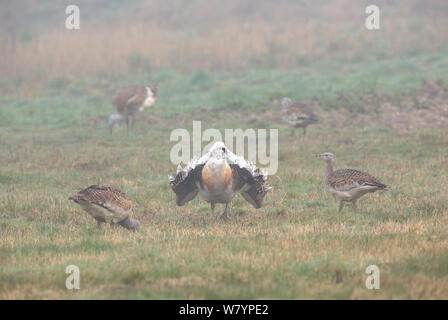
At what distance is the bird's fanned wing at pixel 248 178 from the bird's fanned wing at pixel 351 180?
0.91 meters

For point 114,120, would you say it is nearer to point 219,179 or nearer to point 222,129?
point 222,129

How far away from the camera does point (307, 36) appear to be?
990 inches

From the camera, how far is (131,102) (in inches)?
703

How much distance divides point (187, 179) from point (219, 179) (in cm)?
58

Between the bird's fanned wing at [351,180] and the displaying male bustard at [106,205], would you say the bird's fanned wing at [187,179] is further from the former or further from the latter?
the bird's fanned wing at [351,180]

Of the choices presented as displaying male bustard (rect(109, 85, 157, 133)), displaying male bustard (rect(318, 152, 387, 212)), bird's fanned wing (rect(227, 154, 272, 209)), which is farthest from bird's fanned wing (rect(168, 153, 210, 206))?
displaying male bustard (rect(109, 85, 157, 133))

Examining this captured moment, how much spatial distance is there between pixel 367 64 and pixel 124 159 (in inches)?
444

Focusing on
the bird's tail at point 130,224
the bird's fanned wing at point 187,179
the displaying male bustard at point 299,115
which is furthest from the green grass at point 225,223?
the displaying male bustard at point 299,115

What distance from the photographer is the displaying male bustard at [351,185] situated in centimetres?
888

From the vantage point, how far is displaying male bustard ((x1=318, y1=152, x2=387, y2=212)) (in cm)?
888

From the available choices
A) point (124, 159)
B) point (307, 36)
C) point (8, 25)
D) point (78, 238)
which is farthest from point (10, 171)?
point (8, 25)

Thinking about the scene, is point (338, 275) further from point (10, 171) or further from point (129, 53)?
point (129, 53)

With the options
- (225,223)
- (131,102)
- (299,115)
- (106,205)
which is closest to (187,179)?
(225,223)

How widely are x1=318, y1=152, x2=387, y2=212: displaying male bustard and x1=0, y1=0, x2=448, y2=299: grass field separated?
32cm
